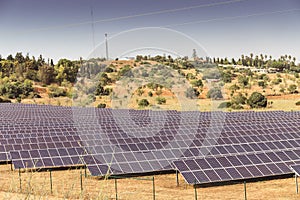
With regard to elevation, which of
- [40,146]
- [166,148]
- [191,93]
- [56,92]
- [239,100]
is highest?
[56,92]

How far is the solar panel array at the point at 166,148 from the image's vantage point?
21356 mm

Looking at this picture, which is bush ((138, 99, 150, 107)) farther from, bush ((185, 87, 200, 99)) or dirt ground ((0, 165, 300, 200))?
dirt ground ((0, 165, 300, 200))

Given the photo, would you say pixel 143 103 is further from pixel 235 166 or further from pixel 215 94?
pixel 235 166

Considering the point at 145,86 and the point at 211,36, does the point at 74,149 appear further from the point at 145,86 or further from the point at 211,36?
the point at 145,86

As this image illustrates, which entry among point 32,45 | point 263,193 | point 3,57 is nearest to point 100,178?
point 263,193

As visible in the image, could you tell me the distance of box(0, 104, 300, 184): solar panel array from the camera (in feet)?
70.1

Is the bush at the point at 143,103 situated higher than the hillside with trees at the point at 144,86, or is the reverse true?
the hillside with trees at the point at 144,86

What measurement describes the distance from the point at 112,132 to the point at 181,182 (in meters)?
8.27

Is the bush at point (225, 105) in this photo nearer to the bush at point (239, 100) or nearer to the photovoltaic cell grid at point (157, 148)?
the bush at point (239, 100)

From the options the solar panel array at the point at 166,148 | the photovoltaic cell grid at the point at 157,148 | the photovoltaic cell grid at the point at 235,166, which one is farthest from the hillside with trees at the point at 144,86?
the photovoltaic cell grid at the point at 235,166

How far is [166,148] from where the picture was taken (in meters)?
24.7

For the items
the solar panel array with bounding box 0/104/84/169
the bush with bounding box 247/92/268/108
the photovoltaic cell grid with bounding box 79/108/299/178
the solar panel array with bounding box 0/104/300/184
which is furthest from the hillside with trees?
the photovoltaic cell grid with bounding box 79/108/299/178

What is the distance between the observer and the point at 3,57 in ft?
390

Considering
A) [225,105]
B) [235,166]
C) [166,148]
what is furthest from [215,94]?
[235,166]
